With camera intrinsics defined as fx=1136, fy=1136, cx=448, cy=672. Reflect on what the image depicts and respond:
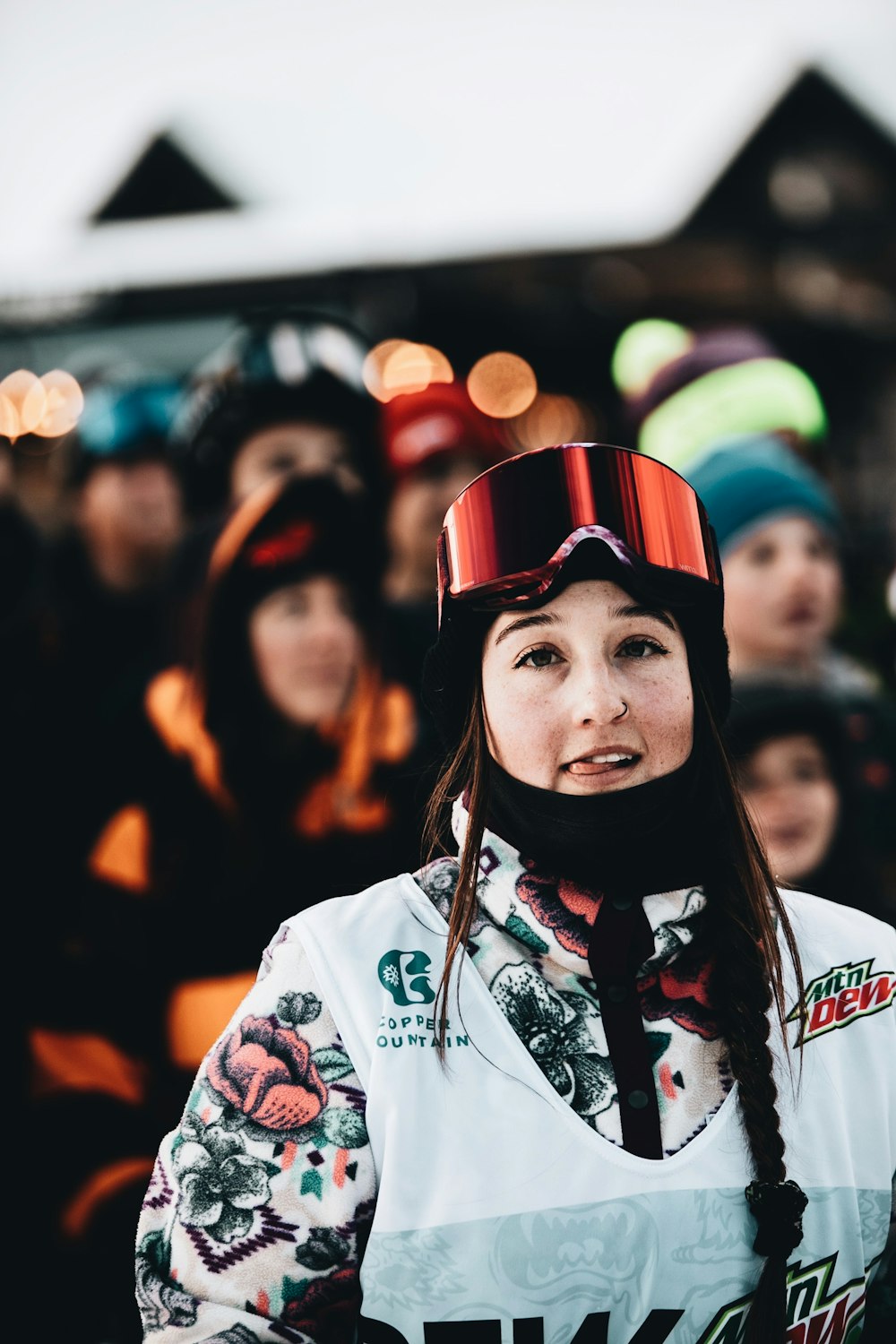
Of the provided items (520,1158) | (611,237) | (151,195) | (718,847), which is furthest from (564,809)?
(151,195)

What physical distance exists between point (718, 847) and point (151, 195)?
16892mm

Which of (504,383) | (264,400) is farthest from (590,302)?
(264,400)

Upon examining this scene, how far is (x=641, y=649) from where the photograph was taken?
160cm

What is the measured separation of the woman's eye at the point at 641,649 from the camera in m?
1.59

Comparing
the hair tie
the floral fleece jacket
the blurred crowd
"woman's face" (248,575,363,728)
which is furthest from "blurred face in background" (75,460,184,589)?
the hair tie

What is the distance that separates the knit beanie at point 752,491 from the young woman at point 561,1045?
2.11 m

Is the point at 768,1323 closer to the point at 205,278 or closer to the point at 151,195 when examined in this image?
the point at 205,278

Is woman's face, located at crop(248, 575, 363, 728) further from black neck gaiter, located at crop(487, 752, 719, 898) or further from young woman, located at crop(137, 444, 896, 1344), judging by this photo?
black neck gaiter, located at crop(487, 752, 719, 898)

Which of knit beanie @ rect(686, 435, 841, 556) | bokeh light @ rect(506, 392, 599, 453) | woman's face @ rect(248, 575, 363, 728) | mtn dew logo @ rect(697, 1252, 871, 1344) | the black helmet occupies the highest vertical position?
bokeh light @ rect(506, 392, 599, 453)

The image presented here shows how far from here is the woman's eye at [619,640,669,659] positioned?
1591 mm

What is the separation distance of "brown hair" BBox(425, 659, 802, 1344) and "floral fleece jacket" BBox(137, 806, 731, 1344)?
4 centimetres

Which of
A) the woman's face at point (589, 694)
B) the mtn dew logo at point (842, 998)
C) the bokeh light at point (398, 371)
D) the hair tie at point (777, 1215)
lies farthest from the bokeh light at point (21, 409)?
the hair tie at point (777, 1215)

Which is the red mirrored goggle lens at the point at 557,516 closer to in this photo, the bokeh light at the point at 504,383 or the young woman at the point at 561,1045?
the young woman at the point at 561,1045

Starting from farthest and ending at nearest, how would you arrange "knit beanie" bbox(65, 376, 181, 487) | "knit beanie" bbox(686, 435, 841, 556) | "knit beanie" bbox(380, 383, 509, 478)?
"knit beanie" bbox(380, 383, 509, 478)
"knit beanie" bbox(65, 376, 181, 487)
"knit beanie" bbox(686, 435, 841, 556)
